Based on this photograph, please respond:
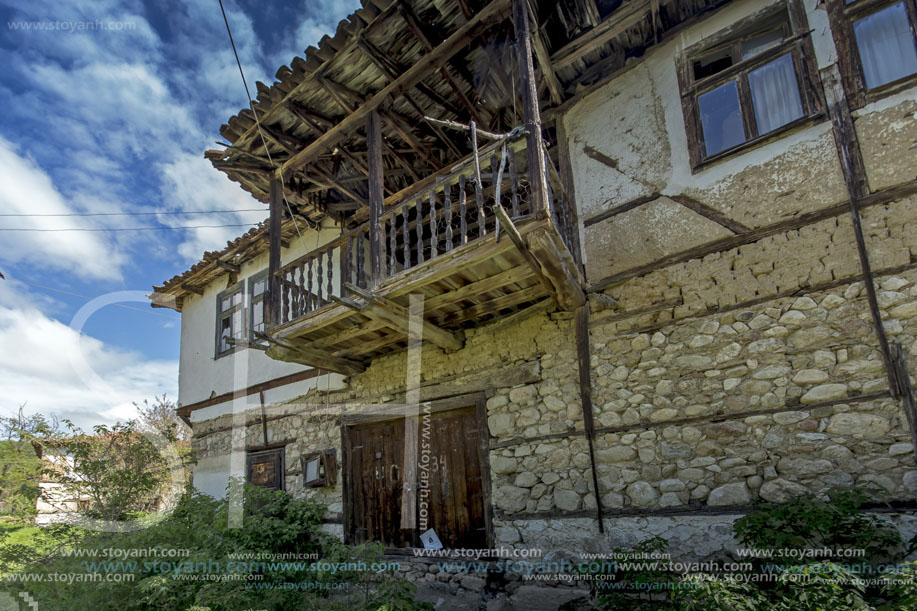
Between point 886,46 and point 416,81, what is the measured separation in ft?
13.7

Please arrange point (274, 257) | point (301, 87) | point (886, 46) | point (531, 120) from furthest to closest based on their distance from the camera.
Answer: point (274, 257) → point (301, 87) → point (531, 120) → point (886, 46)

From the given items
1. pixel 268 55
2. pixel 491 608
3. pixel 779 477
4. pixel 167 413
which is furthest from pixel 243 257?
pixel 167 413

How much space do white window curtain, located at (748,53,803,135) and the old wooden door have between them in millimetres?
4142

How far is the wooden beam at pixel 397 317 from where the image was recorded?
4738mm

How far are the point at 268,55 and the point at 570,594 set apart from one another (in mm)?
7562

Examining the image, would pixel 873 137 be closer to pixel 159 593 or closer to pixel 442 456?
pixel 442 456

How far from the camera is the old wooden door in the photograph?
5434 millimetres

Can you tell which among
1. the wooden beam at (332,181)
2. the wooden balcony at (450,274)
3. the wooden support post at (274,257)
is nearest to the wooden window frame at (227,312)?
the wooden support post at (274,257)

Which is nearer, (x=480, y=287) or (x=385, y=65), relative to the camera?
(x=480, y=287)

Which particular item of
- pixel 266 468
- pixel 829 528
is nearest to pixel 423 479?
pixel 266 468

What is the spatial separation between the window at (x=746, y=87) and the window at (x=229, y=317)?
795 centimetres

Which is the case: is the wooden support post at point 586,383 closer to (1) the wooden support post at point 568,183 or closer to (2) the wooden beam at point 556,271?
(2) the wooden beam at point 556,271

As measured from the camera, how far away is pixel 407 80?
5.23 meters

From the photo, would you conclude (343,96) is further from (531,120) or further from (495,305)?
(495,305)
